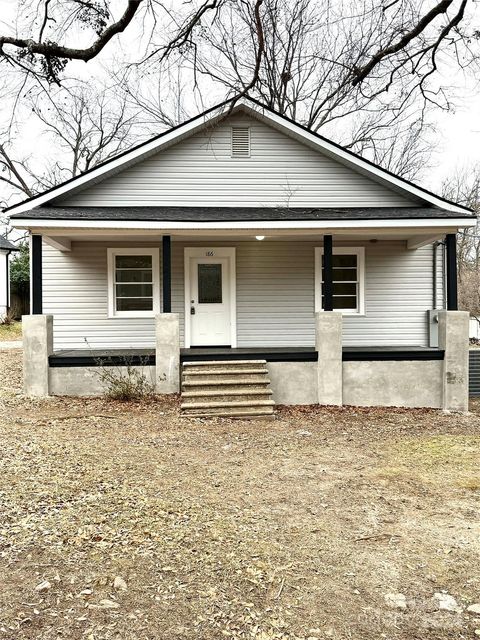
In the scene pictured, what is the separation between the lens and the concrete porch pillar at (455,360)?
27.8ft

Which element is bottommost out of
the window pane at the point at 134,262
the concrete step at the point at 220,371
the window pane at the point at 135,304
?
the concrete step at the point at 220,371

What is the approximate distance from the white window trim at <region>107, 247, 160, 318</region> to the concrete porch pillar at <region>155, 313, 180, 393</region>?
1836 mm

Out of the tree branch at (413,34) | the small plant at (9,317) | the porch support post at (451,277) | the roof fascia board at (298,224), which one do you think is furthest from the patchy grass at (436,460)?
the small plant at (9,317)

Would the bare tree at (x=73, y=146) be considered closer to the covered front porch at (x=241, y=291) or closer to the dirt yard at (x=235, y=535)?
the covered front porch at (x=241, y=291)

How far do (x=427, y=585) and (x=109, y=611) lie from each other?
1.84m

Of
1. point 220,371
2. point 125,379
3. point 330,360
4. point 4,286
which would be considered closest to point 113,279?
point 125,379

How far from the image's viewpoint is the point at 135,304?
33.9ft

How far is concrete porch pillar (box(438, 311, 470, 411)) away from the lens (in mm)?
8461

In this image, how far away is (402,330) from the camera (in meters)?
10.6

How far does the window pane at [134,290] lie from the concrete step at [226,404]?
3.50 m

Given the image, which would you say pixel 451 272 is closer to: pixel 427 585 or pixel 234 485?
pixel 234 485

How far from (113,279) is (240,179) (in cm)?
343

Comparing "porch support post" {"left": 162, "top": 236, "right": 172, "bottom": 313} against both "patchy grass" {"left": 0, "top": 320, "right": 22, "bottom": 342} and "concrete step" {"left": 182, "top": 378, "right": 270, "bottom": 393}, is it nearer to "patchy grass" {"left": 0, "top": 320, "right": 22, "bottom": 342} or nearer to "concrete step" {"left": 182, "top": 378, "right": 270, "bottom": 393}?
"concrete step" {"left": 182, "top": 378, "right": 270, "bottom": 393}

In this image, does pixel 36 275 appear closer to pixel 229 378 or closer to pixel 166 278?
pixel 166 278
